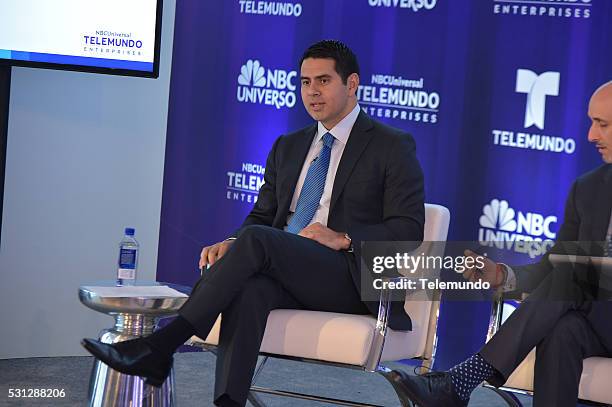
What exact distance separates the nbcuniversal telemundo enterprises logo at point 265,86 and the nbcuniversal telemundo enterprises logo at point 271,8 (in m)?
0.28

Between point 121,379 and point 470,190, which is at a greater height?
point 470,190

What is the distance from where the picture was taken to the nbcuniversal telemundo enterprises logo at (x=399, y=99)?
5.21 meters

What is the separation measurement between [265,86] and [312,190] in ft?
6.21

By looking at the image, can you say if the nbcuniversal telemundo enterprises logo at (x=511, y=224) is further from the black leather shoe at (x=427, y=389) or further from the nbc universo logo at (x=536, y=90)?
the black leather shoe at (x=427, y=389)

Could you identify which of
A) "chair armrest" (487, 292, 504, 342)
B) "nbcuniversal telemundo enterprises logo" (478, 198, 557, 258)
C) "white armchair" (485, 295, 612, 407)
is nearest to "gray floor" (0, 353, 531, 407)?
"nbcuniversal telemundo enterprises logo" (478, 198, 557, 258)

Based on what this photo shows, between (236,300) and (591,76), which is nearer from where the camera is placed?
(236,300)

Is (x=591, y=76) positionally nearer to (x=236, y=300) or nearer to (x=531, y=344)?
(x=531, y=344)

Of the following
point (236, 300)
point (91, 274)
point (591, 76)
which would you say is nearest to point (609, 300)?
point (236, 300)

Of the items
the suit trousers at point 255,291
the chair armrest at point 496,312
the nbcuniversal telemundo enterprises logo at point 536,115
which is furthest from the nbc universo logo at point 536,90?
the suit trousers at point 255,291

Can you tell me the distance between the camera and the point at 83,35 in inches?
184

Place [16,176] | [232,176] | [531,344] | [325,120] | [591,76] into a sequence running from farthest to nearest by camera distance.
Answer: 1. [232,176]
2. [16,176]
3. [591,76]
4. [325,120]
5. [531,344]

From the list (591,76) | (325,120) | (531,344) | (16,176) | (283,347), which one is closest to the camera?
(531,344)

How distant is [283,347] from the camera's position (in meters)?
3.51

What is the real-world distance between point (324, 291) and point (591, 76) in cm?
186
